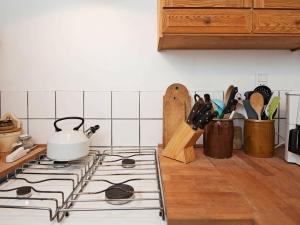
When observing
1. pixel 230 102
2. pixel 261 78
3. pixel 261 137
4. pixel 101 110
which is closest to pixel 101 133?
pixel 101 110

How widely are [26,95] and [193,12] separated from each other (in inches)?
37.8

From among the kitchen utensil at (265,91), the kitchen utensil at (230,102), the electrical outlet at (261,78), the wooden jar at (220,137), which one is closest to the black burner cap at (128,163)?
the wooden jar at (220,137)

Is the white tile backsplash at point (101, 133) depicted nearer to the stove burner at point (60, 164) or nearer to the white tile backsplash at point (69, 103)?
the white tile backsplash at point (69, 103)

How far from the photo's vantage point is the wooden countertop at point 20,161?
0.93 m

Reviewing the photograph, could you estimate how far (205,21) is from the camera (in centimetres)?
Result: 95

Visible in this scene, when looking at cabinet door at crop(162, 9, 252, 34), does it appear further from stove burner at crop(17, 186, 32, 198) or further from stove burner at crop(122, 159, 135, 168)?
stove burner at crop(17, 186, 32, 198)

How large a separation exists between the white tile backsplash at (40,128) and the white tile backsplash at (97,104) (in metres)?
0.21

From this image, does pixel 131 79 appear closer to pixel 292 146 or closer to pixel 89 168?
pixel 89 168

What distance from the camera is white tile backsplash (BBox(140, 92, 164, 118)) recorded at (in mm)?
1281

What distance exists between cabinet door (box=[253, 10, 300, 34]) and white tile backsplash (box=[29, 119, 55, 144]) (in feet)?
3.66

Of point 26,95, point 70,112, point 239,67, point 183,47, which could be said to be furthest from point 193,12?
point 26,95

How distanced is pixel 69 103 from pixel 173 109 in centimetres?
56

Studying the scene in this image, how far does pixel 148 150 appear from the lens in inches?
50.2

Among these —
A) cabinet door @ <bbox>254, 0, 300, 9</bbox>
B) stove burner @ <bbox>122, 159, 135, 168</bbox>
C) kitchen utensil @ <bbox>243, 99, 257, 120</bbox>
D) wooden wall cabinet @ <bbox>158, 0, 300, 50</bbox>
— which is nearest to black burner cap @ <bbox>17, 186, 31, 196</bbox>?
stove burner @ <bbox>122, 159, 135, 168</bbox>
